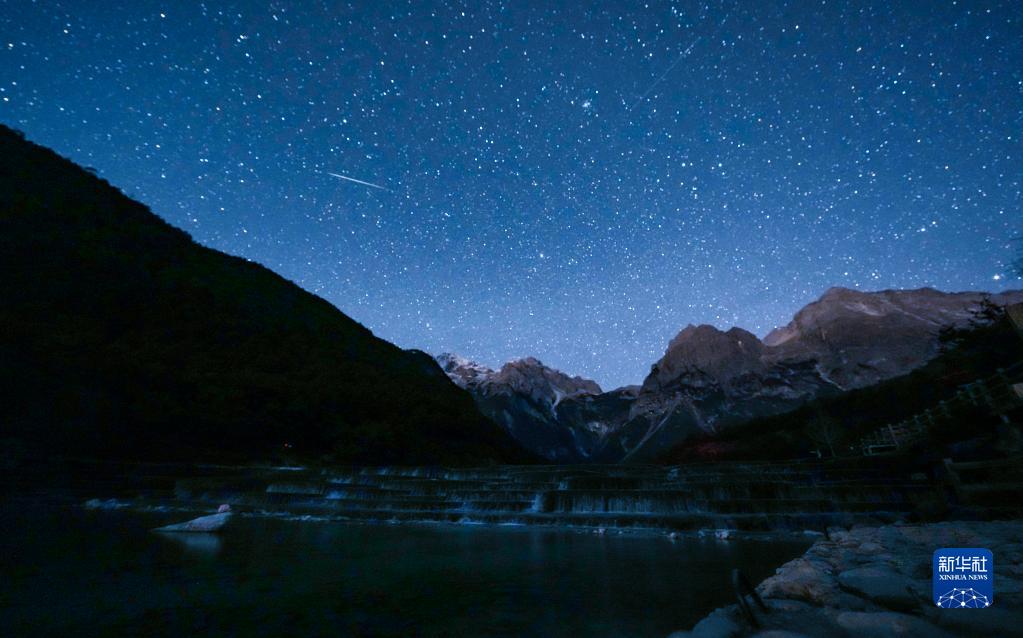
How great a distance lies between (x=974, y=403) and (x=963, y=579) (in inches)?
746

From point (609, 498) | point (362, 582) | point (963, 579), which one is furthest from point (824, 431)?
point (362, 582)

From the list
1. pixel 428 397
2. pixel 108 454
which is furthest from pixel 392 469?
pixel 428 397

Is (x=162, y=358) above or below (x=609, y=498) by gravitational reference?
above

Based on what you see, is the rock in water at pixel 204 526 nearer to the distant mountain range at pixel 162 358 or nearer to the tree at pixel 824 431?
the distant mountain range at pixel 162 358

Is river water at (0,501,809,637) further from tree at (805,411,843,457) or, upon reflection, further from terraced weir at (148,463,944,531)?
tree at (805,411,843,457)

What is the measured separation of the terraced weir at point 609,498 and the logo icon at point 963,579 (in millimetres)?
8324

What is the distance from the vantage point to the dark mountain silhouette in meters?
31.8

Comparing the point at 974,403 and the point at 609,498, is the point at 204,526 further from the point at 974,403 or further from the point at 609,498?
the point at 974,403

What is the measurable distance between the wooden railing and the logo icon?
12917 mm

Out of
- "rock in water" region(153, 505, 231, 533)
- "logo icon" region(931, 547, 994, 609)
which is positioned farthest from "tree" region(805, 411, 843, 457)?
"rock in water" region(153, 505, 231, 533)

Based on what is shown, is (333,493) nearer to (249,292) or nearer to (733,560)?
(733,560)

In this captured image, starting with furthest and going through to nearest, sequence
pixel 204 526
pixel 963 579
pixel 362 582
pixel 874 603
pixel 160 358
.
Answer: pixel 160 358
pixel 204 526
pixel 362 582
pixel 874 603
pixel 963 579

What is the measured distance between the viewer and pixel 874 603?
4586 millimetres

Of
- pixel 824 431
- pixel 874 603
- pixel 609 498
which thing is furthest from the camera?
pixel 824 431
